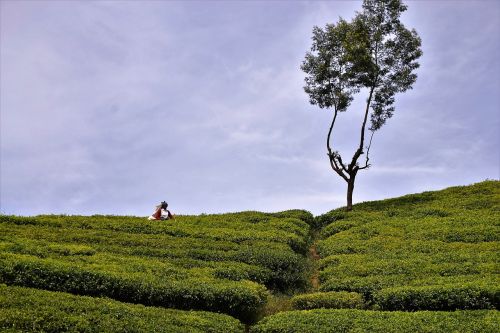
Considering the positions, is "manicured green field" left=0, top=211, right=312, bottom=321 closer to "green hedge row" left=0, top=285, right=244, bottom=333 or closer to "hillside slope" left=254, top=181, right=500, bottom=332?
"green hedge row" left=0, top=285, right=244, bottom=333

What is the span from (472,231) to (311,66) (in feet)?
71.0

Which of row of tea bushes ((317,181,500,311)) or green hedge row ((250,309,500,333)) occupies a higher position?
row of tea bushes ((317,181,500,311))

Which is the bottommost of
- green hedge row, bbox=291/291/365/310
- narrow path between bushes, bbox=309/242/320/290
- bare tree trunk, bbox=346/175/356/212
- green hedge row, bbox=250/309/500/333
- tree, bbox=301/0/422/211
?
green hedge row, bbox=250/309/500/333

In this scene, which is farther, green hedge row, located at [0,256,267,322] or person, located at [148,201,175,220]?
person, located at [148,201,175,220]

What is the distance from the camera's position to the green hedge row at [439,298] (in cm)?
1873

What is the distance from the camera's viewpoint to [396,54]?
43.7m

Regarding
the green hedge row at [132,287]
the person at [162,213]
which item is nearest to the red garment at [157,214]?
the person at [162,213]

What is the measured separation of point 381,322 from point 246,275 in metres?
7.23

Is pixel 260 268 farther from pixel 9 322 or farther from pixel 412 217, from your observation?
pixel 412 217

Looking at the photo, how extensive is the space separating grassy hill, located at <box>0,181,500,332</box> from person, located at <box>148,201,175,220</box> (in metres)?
1.74

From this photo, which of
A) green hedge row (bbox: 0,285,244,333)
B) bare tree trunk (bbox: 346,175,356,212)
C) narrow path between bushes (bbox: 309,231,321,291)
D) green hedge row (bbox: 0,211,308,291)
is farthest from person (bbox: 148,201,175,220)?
green hedge row (bbox: 0,285,244,333)

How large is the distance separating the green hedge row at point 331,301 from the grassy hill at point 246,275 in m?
0.05

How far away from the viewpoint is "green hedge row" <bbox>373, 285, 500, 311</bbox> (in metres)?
18.7

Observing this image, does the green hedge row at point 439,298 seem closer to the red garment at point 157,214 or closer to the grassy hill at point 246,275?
the grassy hill at point 246,275
